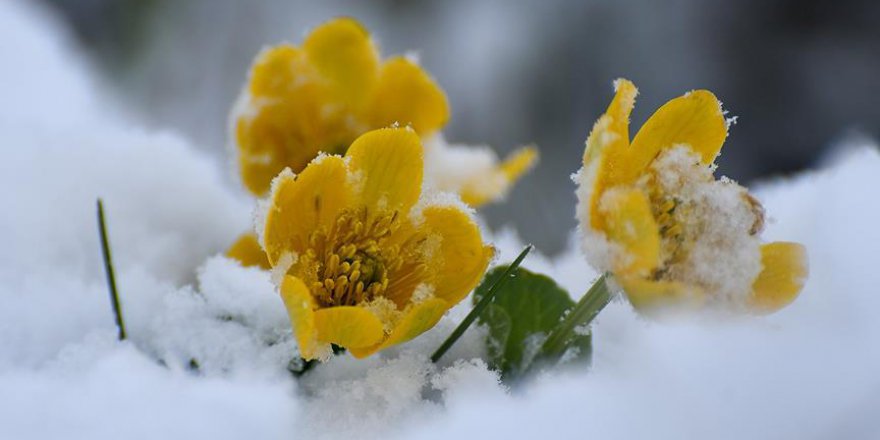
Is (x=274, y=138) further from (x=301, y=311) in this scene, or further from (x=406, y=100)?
(x=301, y=311)

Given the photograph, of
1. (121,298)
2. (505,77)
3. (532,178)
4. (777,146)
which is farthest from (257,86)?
(777,146)

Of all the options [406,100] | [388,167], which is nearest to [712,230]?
[388,167]

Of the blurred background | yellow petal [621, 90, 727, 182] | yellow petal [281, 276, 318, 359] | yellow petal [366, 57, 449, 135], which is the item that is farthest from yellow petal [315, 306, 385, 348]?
the blurred background

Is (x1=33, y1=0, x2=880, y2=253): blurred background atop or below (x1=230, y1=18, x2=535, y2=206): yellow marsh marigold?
atop

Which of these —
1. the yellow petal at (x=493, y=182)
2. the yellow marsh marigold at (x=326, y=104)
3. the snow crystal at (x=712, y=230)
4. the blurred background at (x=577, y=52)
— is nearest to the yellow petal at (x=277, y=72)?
the yellow marsh marigold at (x=326, y=104)

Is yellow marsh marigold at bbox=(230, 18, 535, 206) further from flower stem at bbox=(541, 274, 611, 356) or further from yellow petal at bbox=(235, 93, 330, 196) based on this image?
flower stem at bbox=(541, 274, 611, 356)

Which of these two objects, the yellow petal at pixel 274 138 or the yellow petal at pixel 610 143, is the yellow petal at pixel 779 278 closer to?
the yellow petal at pixel 610 143
